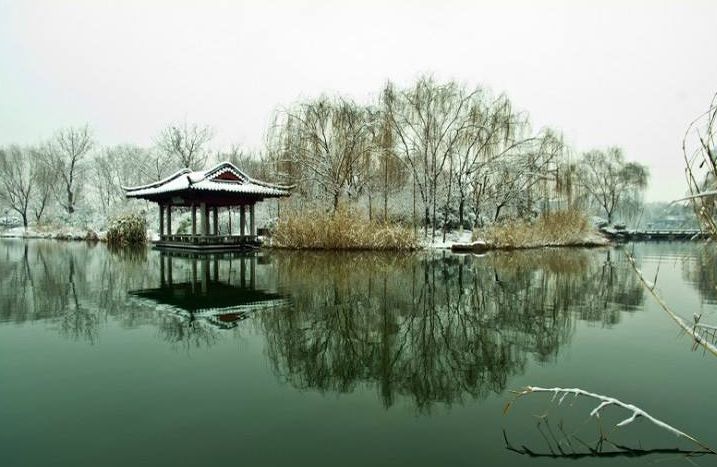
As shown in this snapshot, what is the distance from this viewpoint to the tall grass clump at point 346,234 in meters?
20.0

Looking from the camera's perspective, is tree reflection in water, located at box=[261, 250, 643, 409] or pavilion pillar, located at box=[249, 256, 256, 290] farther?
pavilion pillar, located at box=[249, 256, 256, 290]

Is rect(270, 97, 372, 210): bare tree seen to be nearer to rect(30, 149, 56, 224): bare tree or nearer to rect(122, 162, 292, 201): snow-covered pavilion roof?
rect(122, 162, 292, 201): snow-covered pavilion roof

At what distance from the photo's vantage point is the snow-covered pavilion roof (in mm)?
19531

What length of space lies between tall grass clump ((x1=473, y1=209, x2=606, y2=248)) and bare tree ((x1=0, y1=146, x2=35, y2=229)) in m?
39.8

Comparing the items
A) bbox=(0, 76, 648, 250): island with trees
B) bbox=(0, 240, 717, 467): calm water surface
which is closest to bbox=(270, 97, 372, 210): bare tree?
bbox=(0, 76, 648, 250): island with trees

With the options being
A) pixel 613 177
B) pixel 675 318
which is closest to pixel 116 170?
pixel 613 177

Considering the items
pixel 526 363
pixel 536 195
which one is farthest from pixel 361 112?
pixel 526 363

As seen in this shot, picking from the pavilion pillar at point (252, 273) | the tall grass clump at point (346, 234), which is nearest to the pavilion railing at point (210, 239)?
the tall grass clump at point (346, 234)

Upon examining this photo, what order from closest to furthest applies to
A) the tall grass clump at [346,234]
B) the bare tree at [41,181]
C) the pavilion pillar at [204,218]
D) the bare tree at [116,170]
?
1. the tall grass clump at [346,234]
2. the pavilion pillar at [204,218]
3. the bare tree at [41,181]
4. the bare tree at [116,170]

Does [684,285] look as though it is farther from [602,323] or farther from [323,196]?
[323,196]

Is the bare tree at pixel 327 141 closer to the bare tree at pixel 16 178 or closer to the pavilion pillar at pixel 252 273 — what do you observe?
the pavilion pillar at pixel 252 273

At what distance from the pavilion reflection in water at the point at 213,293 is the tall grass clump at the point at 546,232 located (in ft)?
37.7

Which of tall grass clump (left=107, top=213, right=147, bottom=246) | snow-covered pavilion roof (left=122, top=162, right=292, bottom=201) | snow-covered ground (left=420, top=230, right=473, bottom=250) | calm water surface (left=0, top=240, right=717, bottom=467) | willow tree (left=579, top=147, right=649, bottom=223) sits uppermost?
willow tree (left=579, top=147, right=649, bottom=223)

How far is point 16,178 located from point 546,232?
44095mm
